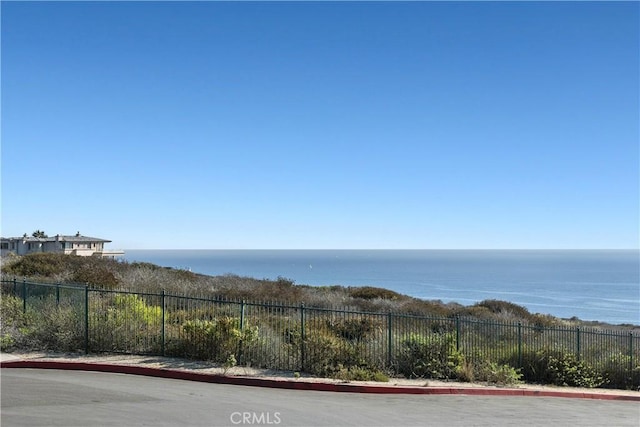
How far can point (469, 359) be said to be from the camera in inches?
633

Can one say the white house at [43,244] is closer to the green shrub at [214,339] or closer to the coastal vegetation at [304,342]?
the coastal vegetation at [304,342]

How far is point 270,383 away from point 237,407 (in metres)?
2.59

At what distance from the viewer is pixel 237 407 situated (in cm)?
1073

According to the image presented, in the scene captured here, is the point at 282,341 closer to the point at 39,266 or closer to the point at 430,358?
the point at 430,358

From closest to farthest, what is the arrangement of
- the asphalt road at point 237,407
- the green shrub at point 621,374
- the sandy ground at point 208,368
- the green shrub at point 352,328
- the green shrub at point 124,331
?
the asphalt road at point 237,407 → the sandy ground at point 208,368 → the green shrub at point 124,331 → the green shrub at point 621,374 → the green shrub at point 352,328

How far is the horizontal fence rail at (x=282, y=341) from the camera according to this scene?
1513cm

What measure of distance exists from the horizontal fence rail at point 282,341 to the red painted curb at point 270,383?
98 cm

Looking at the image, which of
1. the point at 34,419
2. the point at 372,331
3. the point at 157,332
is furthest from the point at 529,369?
the point at 34,419

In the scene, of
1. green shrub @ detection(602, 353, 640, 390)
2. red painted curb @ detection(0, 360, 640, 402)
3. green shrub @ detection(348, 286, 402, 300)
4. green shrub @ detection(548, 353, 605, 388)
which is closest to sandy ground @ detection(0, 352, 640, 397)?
red painted curb @ detection(0, 360, 640, 402)

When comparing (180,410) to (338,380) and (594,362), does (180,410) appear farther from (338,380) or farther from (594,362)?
(594,362)

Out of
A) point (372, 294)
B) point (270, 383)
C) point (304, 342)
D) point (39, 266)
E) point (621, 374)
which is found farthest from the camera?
point (372, 294)

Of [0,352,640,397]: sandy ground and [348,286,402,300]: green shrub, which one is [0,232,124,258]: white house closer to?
[348,286,402,300]: green shrub

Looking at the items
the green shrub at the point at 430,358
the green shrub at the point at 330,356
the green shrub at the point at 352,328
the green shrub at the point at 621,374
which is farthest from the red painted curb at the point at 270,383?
the green shrub at the point at 352,328

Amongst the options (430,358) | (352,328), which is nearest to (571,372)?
(430,358)
